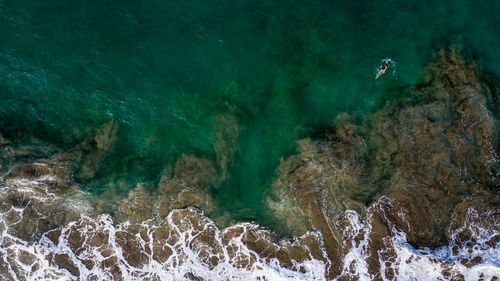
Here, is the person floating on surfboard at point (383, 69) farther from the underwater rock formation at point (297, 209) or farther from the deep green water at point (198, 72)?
the underwater rock formation at point (297, 209)

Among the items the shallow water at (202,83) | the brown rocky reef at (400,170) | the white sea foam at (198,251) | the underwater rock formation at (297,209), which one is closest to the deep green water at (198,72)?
the shallow water at (202,83)

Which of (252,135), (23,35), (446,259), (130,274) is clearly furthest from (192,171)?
(446,259)

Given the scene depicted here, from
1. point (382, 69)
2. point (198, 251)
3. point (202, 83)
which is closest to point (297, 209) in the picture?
point (198, 251)

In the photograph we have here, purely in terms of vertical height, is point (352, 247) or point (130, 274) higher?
point (352, 247)

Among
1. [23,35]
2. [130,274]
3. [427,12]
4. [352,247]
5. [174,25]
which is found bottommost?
[130,274]

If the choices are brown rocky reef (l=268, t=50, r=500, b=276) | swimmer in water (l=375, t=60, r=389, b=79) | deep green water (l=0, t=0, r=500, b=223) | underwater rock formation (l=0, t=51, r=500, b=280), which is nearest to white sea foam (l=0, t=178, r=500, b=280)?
underwater rock formation (l=0, t=51, r=500, b=280)

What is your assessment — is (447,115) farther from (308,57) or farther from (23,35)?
(23,35)

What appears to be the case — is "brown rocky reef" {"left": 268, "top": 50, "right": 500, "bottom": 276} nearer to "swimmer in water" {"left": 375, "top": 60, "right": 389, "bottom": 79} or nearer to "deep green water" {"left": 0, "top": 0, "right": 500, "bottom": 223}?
"deep green water" {"left": 0, "top": 0, "right": 500, "bottom": 223}
